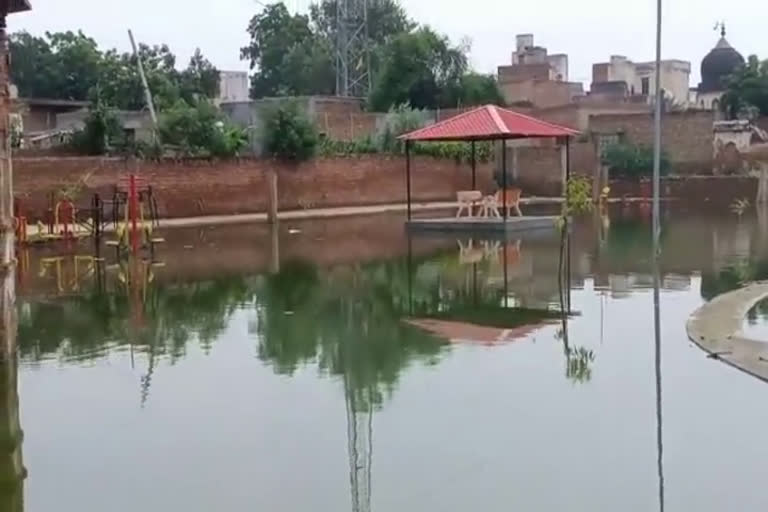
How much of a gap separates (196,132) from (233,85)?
26960 millimetres

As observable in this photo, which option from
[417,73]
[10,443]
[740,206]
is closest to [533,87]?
[417,73]

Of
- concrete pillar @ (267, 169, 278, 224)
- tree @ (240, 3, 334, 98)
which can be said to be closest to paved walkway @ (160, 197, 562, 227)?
concrete pillar @ (267, 169, 278, 224)

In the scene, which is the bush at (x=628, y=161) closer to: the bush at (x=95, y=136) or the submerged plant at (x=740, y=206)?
the submerged plant at (x=740, y=206)

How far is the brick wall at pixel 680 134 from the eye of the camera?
39219 millimetres

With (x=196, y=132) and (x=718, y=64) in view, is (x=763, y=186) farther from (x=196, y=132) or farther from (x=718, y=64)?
(x=718, y=64)

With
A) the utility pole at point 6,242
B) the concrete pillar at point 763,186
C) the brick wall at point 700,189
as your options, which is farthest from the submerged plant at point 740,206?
the utility pole at point 6,242

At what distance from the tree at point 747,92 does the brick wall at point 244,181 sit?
12.3 meters

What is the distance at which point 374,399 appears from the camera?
7.85 metres

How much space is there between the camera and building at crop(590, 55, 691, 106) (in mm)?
53031

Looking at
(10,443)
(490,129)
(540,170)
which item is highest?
(490,129)

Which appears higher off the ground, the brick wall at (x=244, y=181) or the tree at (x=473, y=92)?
the tree at (x=473, y=92)

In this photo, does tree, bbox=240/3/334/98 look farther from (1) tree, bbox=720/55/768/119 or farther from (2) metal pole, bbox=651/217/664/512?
(2) metal pole, bbox=651/217/664/512

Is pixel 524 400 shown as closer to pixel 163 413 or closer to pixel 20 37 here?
pixel 163 413

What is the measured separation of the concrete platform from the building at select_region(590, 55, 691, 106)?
29.6 meters
